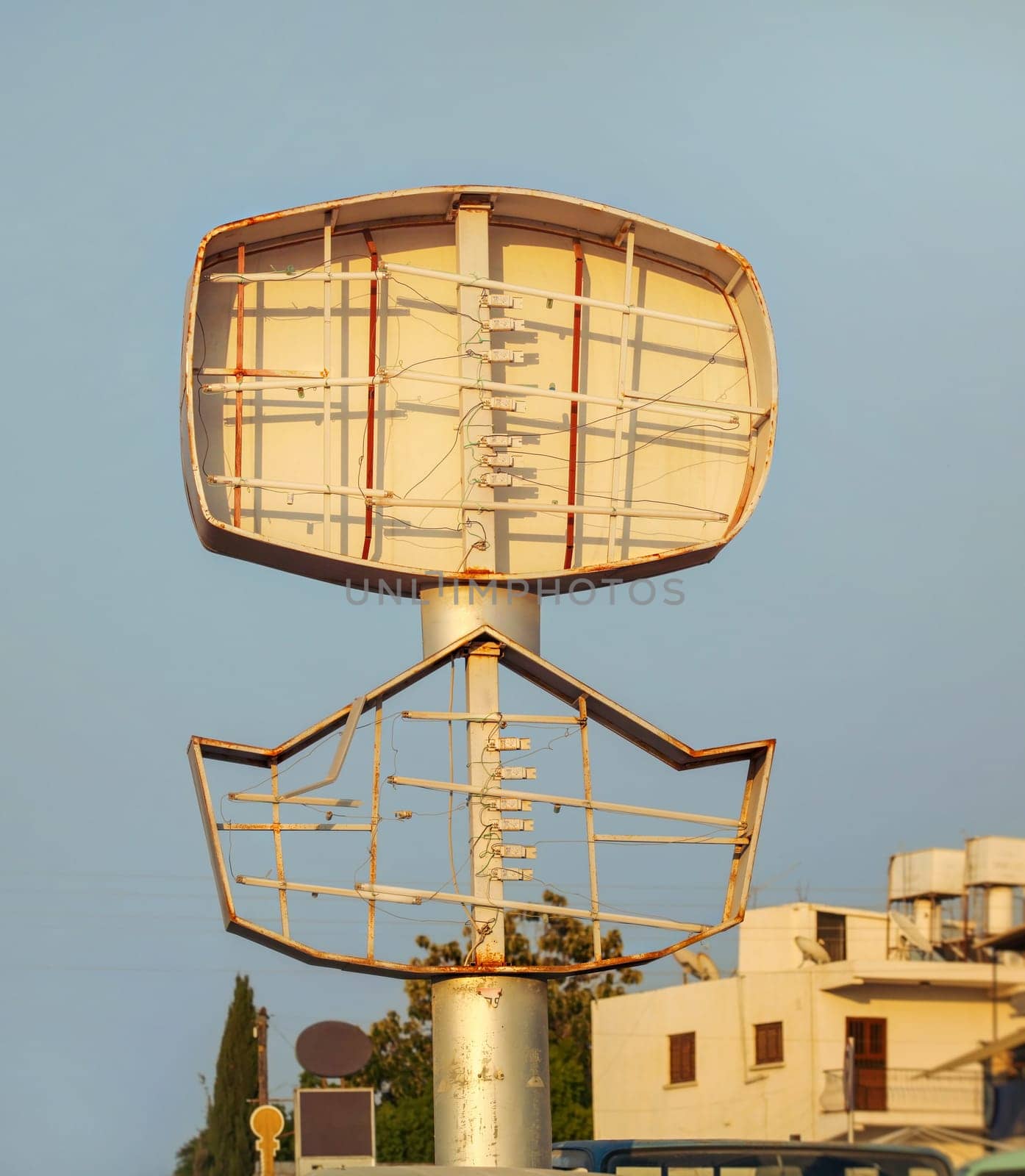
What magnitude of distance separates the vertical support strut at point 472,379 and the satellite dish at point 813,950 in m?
9.29

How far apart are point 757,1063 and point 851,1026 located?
41.8 feet

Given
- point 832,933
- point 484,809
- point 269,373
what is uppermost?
point 269,373

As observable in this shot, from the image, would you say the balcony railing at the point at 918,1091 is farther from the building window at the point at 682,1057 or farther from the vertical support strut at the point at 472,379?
the building window at the point at 682,1057

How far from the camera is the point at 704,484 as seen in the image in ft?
52.0

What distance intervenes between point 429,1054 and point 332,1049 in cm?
2861

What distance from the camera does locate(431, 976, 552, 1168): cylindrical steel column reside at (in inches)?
523

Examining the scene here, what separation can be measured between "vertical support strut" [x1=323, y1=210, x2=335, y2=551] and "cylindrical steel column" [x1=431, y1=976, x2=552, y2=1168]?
3814 millimetres

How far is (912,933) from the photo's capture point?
9.98 meters

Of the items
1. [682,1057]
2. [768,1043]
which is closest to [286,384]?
[768,1043]

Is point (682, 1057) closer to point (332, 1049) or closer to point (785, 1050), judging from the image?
point (785, 1050)

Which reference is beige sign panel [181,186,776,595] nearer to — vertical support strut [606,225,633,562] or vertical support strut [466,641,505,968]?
vertical support strut [606,225,633,562]

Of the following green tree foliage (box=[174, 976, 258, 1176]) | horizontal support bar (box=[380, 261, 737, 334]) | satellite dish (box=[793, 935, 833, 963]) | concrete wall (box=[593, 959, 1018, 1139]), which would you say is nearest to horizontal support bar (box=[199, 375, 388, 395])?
horizontal support bar (box=[380, 261, 737, 334])

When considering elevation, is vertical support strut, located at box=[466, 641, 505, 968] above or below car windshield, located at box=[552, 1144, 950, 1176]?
above

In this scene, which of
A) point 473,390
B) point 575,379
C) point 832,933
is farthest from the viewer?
point 832,933
